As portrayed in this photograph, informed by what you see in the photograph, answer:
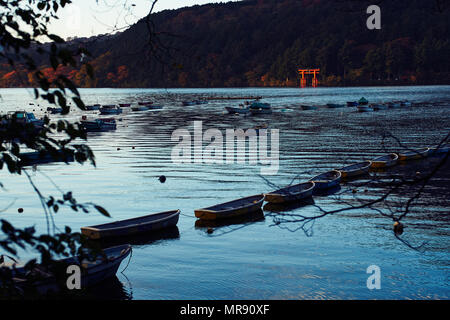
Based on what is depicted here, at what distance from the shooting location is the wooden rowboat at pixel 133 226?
21531 millimetres

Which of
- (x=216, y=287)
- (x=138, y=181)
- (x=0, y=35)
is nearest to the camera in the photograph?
(x=0, y=35)

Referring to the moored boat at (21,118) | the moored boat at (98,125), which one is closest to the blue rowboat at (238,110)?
the moored boat at (98,125)

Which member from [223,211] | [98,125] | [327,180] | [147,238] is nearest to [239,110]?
[98,125]

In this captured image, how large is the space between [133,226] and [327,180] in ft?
47.6

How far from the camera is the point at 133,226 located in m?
22.5

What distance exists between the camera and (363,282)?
17.8 m

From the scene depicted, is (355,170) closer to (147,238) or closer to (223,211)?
(223,211)

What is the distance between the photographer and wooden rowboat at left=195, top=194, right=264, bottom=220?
25.0 metres

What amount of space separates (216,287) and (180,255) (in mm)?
3756
